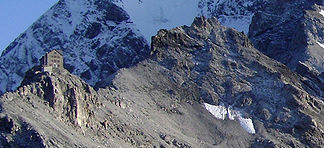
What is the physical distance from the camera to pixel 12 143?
14088 cm

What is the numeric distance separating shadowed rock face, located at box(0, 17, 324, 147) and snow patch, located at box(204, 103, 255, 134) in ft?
2.57

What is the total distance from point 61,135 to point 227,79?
44.6 meters

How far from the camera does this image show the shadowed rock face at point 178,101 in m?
150

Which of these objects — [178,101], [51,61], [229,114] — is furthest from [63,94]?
[229,114]

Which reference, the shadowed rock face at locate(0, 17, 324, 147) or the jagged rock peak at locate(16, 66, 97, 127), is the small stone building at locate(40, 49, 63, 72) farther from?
the jagged rock peak at locate(16, 66, 97, 127)

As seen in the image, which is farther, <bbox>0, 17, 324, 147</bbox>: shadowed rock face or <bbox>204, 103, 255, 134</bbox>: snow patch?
<bbox>204, 103, 255, 134</bbox>: snow patch

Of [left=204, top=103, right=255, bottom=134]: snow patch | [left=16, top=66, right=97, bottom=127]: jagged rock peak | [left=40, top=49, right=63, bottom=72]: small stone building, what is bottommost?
[left=204, top=103, right=255, bottom=134]: snow patch

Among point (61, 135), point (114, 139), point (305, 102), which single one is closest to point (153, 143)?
point (114, 139)

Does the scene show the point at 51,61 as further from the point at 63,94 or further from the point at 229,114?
the point at 229,114

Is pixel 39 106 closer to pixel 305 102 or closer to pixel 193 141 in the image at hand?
pixel 193 141

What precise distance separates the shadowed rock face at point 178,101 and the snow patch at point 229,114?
783mm

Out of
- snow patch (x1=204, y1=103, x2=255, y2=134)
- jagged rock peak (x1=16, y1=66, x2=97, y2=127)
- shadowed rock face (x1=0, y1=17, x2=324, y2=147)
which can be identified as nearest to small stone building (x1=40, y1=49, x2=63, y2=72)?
shadowed rock face (x1=0, y1=17, x2=324, y2=147)

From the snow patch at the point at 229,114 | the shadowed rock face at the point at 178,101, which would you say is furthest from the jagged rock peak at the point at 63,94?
the snow patch at the point at 229,114

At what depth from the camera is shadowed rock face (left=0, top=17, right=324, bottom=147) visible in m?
150
